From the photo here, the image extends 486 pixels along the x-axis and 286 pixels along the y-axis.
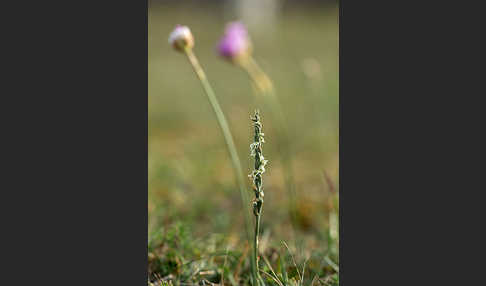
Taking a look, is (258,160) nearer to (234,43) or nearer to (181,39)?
(181,39)

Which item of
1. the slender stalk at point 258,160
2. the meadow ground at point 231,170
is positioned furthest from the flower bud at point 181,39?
the meadow ground at point 231,170

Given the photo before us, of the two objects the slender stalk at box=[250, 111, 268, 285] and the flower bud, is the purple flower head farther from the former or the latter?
the slender stalk at box=[250, 111, 268, 285]

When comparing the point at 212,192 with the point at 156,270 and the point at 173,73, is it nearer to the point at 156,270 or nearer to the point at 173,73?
the point at 156,270

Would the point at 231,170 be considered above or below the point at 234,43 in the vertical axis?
below

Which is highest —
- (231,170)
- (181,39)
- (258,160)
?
(181,39)

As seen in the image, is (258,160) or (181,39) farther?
(181,39)

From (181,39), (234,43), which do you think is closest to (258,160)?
(181,39)

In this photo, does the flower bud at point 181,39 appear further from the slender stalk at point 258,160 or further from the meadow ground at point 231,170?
the meadow ground at point 231,170

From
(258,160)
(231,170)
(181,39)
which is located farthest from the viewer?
(231,170)
